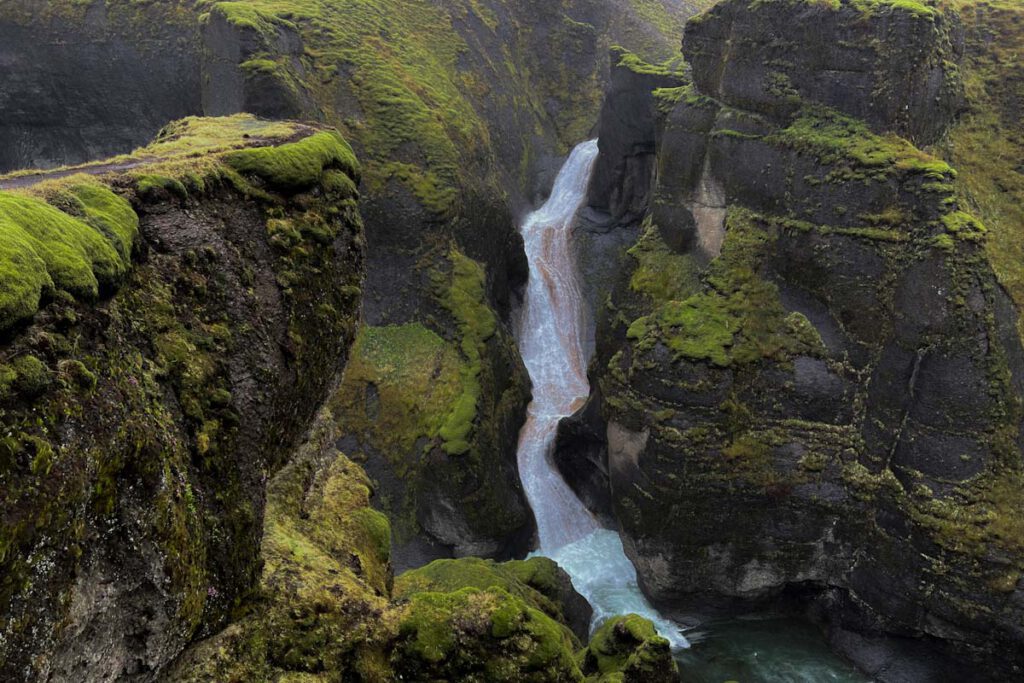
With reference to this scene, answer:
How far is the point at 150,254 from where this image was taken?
Answer: 35.4ft

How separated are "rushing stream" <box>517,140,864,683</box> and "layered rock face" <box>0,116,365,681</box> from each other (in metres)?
18.6

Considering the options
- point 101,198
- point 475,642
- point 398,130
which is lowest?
point 475,642

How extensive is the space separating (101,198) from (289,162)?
4.71 metres

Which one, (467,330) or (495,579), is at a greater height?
(467,330)

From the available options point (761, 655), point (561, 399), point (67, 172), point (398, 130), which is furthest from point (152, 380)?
point (398, 130)

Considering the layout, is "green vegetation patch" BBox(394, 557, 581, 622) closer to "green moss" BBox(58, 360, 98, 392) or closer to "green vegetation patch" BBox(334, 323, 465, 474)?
"green vegetation patch" BBox(334, 323, 465, 474)

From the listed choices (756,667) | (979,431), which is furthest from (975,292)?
(756,667)

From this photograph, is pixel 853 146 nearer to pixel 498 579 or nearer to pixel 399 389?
pixel 498 579

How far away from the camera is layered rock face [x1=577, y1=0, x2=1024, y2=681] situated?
72.5 feet

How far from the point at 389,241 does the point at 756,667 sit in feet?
81.2

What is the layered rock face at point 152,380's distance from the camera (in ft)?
22.2

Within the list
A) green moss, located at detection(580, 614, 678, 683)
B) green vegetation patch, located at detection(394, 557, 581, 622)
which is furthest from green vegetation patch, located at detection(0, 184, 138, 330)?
green moss, located at detection(580, 614, 678, 683)

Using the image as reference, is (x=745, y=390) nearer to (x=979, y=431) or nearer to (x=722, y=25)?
(x=979, y=431)

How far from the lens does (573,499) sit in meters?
33.1
